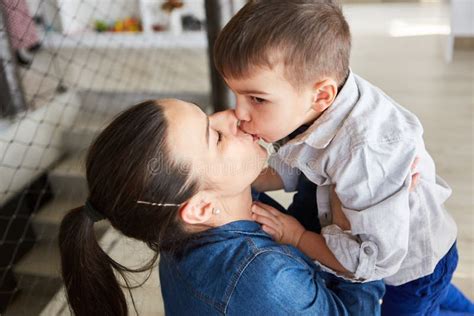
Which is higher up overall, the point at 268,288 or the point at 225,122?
the point at 225,122

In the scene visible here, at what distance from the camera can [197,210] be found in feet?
2.52

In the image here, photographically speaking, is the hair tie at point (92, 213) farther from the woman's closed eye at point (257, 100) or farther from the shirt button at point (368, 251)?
the shirt button at point (368, 251)

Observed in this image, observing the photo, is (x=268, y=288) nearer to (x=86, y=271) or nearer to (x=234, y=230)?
(x=234, y=230)

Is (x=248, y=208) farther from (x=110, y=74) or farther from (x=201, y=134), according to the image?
(x=110, y=74)

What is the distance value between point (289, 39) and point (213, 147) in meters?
0.20

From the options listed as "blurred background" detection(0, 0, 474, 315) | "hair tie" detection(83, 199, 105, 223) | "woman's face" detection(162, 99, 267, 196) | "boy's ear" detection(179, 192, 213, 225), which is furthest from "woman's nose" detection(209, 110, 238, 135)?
"blurred background" detection(0, 0, 474, 315)

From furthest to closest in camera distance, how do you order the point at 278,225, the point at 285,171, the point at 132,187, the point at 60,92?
1. the point at 60,92
2. the point at 285,171
3. the point at 278,225
4. the point at 132,187

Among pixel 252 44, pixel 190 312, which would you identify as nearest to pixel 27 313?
pixel 190 312

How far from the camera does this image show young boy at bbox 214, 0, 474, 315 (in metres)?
0.74

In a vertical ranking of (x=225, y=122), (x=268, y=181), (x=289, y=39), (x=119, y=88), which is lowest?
(x=119, y=88)

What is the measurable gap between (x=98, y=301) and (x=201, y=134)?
362mm

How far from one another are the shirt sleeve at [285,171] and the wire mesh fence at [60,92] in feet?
2.82

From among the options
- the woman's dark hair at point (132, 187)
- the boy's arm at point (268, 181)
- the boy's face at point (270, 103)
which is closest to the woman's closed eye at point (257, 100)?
the boy's face at point (270, 103)

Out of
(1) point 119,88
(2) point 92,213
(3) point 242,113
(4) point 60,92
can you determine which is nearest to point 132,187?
(2) point 92,213
